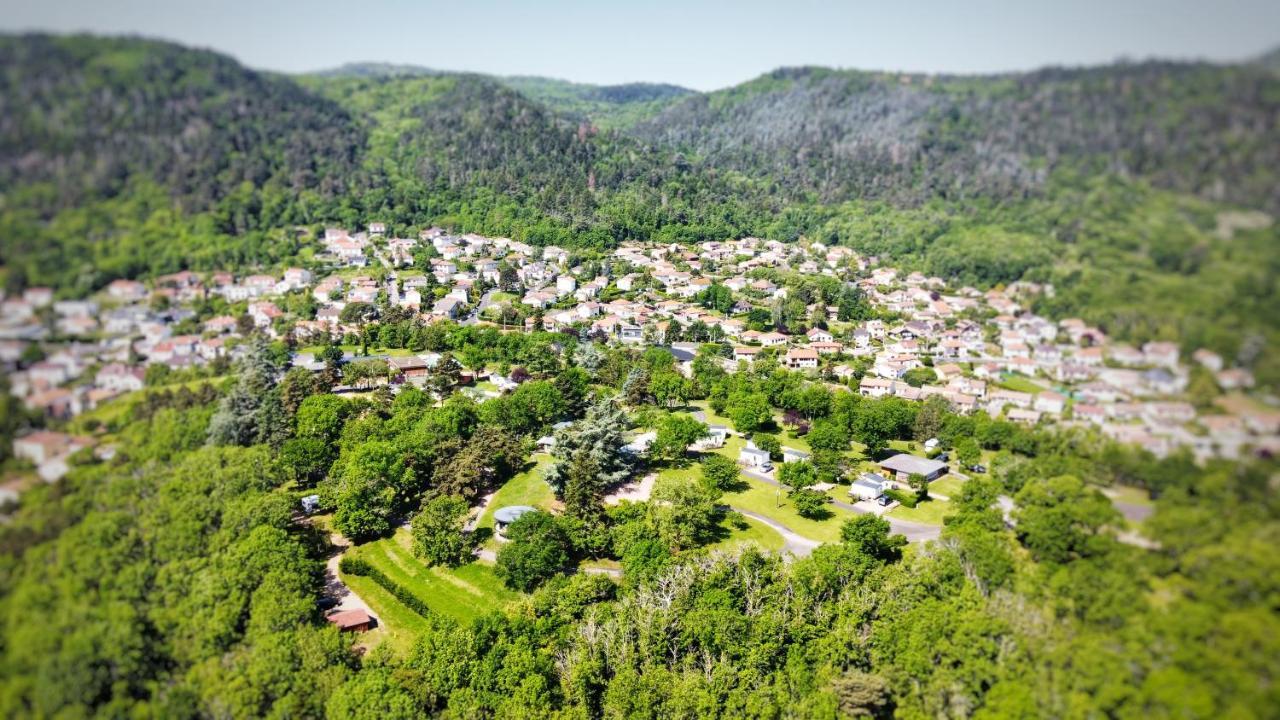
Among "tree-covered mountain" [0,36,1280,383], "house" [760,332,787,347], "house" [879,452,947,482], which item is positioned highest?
"tree-covered mountain" [0,36,1280,383]

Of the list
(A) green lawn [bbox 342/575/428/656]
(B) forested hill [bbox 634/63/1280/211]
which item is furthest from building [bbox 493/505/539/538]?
(B) forested hill [bbox 634/63/1280/211]

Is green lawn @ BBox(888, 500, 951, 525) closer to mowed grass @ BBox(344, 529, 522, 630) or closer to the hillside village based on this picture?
the hillside village

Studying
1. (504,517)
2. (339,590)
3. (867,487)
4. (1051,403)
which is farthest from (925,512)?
(339,590)

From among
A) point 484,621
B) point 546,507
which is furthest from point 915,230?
point 484,621

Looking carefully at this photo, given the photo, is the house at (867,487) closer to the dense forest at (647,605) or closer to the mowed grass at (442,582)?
the dense forest at (647,605)

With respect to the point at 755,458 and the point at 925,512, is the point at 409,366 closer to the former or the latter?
the point at 755,458

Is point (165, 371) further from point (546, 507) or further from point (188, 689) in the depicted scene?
point (546, 507)

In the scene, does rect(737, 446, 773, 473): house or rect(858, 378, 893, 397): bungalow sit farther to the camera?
rect(858, 378, 893, 397): bungalow

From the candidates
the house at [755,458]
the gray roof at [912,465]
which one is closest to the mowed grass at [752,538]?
the house at [755,458]
